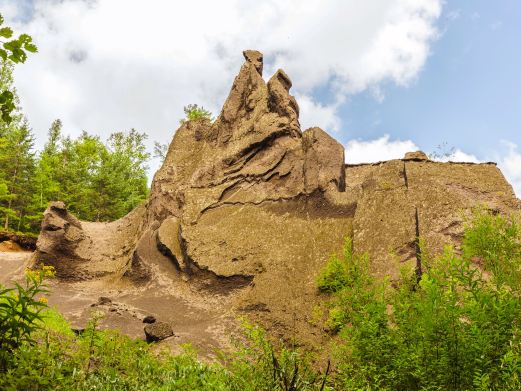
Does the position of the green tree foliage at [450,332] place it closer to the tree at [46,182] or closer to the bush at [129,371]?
the bush at [129,371]

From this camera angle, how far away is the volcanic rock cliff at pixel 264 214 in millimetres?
13883

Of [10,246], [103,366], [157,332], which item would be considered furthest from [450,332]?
[10,246]

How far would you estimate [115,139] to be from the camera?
162ft

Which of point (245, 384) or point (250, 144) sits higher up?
point (250, 144)

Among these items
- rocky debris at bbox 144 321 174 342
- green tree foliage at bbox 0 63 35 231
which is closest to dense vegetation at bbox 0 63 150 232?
green tree foliage at bbox 0 63 35 231

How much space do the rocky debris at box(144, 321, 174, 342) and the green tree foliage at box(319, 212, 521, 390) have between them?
6865mm

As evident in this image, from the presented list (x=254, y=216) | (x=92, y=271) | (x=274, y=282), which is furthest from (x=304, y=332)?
(x=92, y=271)

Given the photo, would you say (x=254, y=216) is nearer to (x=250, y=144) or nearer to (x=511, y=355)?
(x=250, y=144)

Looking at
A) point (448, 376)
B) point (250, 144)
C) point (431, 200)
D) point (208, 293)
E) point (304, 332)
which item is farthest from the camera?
point (250, 144)

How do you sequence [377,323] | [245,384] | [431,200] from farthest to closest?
[431,200] → [377,323] → [245,384]

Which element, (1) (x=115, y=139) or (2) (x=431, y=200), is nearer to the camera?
(2) (x=431, y=200)

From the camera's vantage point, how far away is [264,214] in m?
16.8

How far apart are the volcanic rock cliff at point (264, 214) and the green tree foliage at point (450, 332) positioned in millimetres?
6294

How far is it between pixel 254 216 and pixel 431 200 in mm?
5910
